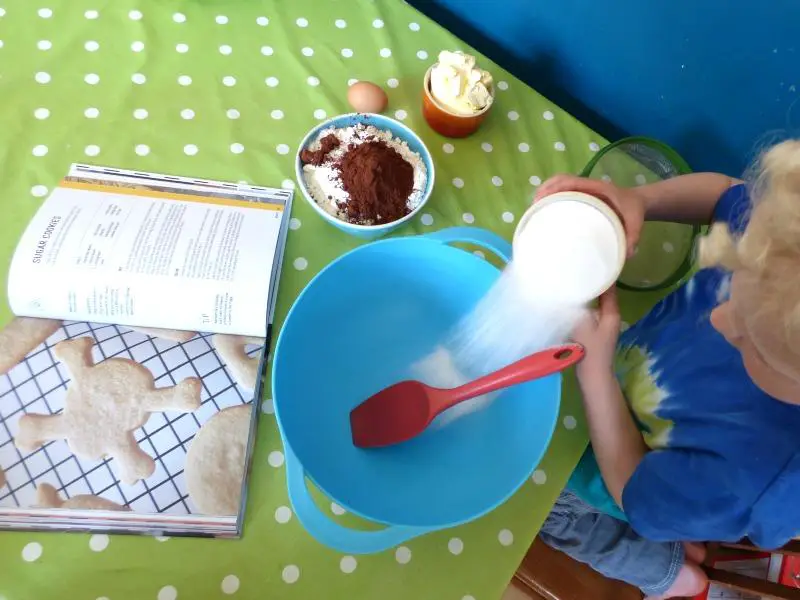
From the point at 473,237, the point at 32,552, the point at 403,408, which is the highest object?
the point at 473,237

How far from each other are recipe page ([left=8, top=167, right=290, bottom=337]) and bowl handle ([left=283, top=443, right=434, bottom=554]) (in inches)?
6.0

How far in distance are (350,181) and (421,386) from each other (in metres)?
0.23

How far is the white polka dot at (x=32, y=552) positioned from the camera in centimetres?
46

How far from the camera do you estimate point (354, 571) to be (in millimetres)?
489

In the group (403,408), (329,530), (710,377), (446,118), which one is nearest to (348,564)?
(329,530)

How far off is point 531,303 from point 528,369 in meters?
0.07

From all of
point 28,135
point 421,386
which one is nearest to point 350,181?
point 421,386

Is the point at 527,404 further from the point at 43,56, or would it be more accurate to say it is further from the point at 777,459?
the point at 43,56

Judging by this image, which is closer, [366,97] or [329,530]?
[329,530]

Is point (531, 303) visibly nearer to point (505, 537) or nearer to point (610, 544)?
point (505, 537)

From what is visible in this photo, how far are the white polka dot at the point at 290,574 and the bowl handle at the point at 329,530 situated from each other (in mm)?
31

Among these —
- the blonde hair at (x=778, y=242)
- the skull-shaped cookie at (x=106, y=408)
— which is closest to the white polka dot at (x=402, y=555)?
the skull-shaped cookie at (x=106, y=408)

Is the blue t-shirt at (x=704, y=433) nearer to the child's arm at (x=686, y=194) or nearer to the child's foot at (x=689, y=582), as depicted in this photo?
the child's arm at (x=686, y=194)

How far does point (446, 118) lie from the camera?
2.25 ft
